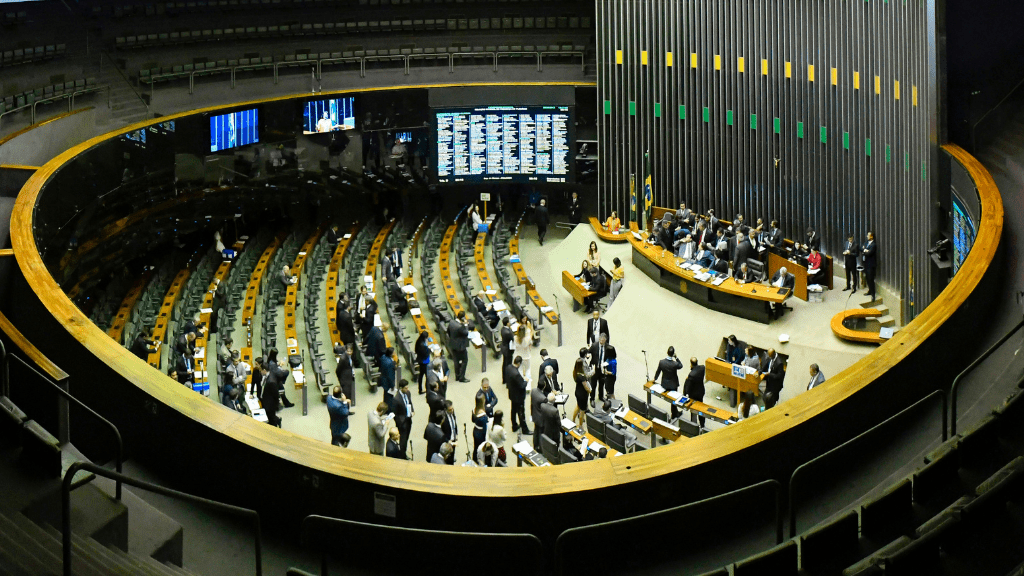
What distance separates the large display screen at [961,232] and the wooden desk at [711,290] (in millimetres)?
2555

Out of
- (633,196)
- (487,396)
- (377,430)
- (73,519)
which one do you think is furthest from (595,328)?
(73,519)

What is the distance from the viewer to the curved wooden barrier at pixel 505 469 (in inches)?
230

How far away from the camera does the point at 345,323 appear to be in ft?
44.5

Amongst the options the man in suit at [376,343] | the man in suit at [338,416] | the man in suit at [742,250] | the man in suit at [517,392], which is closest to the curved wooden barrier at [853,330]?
the man in suit at [742,250]

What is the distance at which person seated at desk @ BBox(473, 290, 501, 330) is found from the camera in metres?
13.9

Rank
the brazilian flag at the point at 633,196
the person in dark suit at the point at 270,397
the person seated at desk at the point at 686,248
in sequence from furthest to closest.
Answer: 1. the brazilian flag at the point at 633,196
2. the person seated at desk at the point at 686,248
3. the person in dark suit at the point at 270,397

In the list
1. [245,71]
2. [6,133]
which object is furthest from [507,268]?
[6,133]

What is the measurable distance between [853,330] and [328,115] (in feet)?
31.0

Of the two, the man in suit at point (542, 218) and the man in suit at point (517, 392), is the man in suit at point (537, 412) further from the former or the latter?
the man in suit at point (542, 218)

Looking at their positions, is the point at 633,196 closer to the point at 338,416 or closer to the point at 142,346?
the point at 142,346

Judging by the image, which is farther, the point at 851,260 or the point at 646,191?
the point at 646,191

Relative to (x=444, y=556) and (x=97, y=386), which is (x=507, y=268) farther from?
(x=444, y=556)

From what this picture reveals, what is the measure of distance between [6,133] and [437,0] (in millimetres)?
9090

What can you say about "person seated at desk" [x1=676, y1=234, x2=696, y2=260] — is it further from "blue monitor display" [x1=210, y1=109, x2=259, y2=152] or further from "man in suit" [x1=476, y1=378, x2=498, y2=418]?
"blue monitor display" [x1=210, y1=109, x2=259, y2=152]
